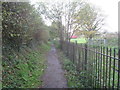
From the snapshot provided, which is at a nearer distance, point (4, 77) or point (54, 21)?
point (4, 77)

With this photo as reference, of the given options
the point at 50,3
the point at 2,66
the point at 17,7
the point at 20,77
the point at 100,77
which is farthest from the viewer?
the point at 50,3

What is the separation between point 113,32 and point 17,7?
3.47m

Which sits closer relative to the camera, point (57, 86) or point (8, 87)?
point (8, 87)

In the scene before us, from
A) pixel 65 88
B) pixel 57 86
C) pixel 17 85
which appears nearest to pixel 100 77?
pixel 65 88

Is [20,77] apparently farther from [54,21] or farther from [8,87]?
[54,21]

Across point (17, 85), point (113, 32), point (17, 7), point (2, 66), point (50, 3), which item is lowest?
point (17, 85)

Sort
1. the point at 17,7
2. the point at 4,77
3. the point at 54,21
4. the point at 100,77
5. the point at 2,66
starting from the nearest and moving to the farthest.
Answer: the point at 100,77
the point at 4,77
the point at 2,66
the point at 17,7
the point at 54,21

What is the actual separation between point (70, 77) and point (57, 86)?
0.82 meters

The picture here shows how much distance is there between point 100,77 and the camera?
2.80 metres

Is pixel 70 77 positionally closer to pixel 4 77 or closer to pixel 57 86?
pixel 57 86

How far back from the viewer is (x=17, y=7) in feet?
13.7

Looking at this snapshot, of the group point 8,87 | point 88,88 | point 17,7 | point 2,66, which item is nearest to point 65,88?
point 88,88

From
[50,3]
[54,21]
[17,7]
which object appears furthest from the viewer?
[54,21]

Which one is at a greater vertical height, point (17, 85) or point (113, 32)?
point (113, 32)
